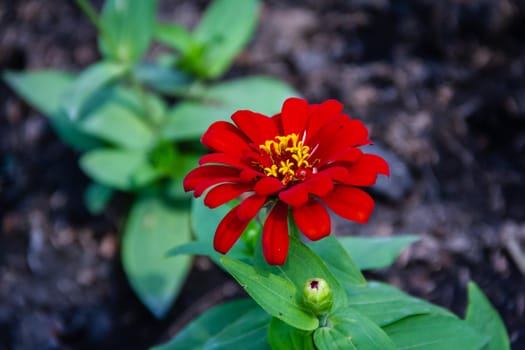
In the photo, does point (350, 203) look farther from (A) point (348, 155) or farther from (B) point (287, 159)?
(B) point (287, 159)

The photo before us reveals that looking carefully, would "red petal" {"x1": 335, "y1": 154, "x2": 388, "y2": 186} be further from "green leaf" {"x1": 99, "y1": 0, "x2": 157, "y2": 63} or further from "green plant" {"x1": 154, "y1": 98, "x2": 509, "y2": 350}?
"green leaf" {"x1": 99, "y1": 0, "x2": 157, "y2": 63}

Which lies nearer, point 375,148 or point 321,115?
point 321,115

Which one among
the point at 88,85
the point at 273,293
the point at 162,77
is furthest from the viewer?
the point at 162,77

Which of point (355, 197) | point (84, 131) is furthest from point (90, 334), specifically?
point (355, 197)

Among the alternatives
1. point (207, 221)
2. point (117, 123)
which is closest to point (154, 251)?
point (117, 123)

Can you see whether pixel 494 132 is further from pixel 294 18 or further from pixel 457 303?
pixel 294 18

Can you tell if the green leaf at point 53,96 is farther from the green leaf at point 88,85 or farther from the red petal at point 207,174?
the red petal at point 207,174
